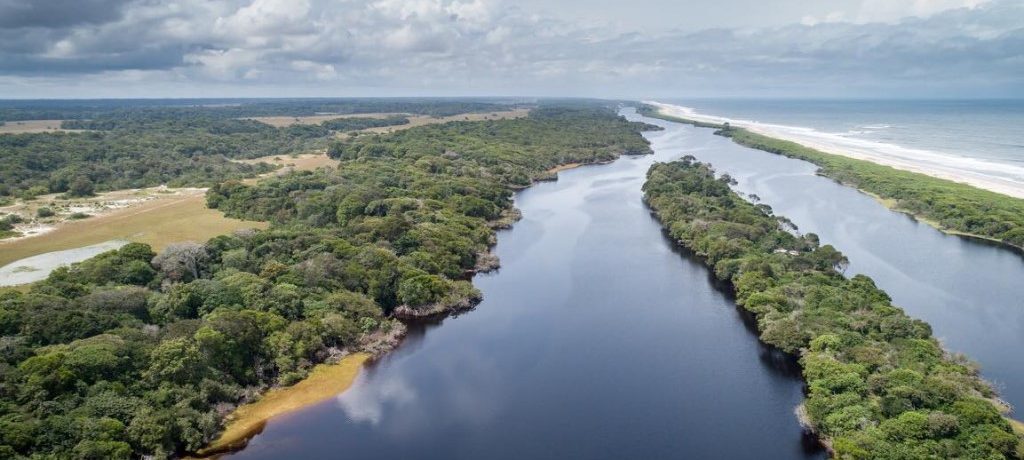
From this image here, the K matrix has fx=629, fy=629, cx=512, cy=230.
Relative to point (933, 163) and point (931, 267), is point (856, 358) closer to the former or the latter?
point (931, 267)

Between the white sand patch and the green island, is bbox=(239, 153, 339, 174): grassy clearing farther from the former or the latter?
the green island

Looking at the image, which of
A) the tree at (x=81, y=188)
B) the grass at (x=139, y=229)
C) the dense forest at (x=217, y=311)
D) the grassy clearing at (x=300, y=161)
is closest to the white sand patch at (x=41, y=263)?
the grass at (x=139, y=229)

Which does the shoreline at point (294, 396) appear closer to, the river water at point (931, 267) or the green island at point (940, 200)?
the river water at point (931, 267)

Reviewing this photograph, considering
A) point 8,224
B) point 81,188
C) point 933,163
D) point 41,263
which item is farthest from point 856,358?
point 933,163

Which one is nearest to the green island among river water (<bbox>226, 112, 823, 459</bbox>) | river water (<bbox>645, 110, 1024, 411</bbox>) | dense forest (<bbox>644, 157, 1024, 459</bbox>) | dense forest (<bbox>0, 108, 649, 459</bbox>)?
river water (<bbox>645, 110, 1024, 411</bbox>)

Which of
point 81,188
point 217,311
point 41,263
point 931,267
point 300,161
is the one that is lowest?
point 931,267

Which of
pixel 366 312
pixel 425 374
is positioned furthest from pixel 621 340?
pixel 366 312
